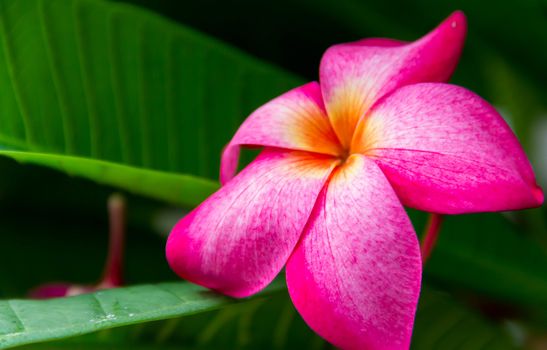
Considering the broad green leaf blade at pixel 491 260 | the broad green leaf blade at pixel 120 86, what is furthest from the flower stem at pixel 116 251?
the broad green leaf blade at pixel 491 260

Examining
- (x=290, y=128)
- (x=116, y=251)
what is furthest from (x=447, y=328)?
(x=116, y=251)

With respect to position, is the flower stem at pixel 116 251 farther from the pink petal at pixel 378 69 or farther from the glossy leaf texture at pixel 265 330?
the pink petal at pixel 378 69

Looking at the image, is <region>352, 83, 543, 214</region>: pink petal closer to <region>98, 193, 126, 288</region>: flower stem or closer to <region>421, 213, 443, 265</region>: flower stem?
<region>421, 213, 443, 265</region>: flower stem

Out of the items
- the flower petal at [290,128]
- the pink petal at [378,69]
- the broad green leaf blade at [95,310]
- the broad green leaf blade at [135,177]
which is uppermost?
the pink petal at [378,69]

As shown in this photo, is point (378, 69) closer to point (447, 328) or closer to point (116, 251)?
point (447, 328)

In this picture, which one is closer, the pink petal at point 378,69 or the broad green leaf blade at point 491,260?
the pink petal at point 378,69

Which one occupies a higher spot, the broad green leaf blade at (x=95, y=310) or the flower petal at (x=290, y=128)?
the flower petal at (x=290, y=128)

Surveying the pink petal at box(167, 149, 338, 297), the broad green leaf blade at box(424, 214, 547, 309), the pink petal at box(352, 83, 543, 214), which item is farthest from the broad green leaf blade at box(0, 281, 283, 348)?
the broad green leaf blade at box(424, 214, 547, 309)
